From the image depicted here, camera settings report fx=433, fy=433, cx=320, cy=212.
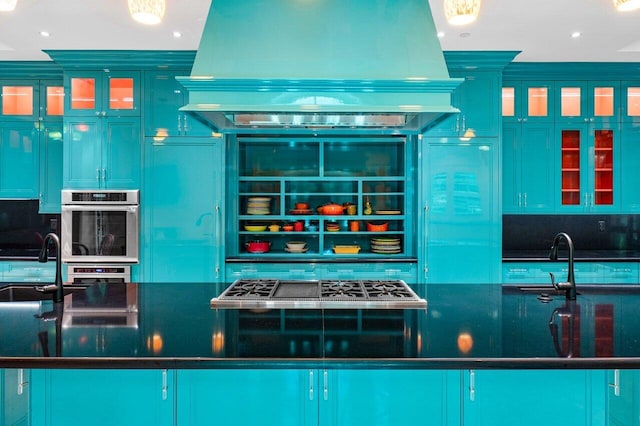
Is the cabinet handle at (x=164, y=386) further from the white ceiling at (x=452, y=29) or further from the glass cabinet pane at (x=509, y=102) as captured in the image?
the glass cabinet pane at (x=509, y=102)

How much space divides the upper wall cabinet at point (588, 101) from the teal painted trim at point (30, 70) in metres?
4.71

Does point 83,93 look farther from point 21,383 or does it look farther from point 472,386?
point 472,386

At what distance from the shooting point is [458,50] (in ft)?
12.1

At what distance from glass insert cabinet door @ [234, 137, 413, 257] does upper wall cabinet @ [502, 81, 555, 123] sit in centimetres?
104

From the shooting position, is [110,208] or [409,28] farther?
[110,208]

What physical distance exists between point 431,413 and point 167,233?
288 cm

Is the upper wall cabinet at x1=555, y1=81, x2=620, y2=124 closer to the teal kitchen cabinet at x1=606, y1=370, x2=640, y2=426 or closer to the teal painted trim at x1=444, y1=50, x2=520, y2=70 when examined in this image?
the teal painted trim at x1=444, y1=50, x2=520, y2=70

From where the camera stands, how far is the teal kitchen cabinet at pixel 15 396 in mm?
1609

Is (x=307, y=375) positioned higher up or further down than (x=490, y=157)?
further down

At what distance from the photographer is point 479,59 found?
376 cm

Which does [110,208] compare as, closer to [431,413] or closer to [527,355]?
[431,413]

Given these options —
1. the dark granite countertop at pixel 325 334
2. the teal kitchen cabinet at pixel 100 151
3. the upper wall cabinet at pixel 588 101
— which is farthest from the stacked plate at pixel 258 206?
the upper wall cabinet at pixel 588 101

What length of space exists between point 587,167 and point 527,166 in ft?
1.85

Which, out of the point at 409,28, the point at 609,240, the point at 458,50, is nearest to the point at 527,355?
the point at 409,28
